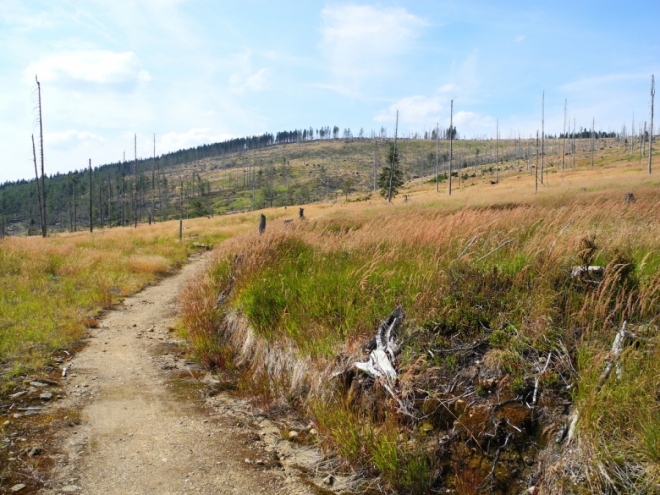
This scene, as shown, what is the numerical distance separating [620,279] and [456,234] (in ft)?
8.92

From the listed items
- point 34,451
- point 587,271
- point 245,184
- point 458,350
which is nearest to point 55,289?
point 34,451

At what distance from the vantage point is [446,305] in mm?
4586

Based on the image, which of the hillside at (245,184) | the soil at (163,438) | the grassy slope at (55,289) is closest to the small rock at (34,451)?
the soil at (163,438)

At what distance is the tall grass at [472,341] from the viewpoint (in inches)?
127

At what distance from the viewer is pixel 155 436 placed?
4.67 meters

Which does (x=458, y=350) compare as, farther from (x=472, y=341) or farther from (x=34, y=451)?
(x=34, y=451)

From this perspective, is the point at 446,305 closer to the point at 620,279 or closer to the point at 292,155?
the point at 620,279

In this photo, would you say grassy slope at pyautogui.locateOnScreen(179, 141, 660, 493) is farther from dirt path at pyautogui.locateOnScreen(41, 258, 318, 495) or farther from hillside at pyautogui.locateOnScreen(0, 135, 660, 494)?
dirt path at pyautogui.locateOnScreen(41, 258, 318, 495)

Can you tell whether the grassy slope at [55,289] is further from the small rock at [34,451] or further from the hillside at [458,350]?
the small rock at [34,451]

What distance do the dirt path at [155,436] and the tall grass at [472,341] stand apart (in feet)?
2.09

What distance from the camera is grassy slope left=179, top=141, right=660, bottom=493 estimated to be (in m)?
3.02

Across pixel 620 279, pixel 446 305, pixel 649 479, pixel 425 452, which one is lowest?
pixel 425 452

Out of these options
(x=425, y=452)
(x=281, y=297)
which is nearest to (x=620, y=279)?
(x=425, y=452)

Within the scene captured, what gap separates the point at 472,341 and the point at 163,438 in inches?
142
